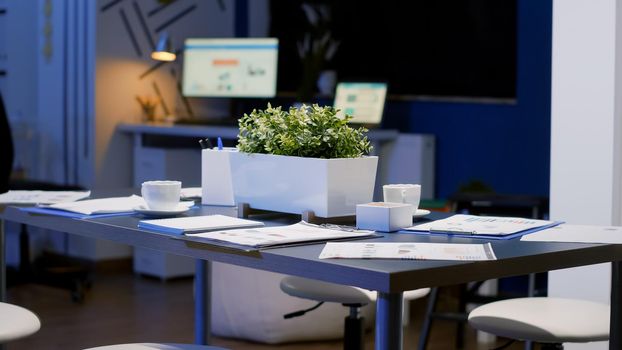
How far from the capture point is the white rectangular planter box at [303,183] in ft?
6.68

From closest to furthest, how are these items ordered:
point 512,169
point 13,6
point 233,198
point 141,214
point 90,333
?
point 141,214 → point 233,198 → point 90,333 → point 512,169 → point 13,6

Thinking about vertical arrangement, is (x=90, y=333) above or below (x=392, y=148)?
below

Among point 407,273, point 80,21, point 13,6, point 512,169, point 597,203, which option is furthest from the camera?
point 13,6

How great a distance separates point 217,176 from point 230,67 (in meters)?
3.72

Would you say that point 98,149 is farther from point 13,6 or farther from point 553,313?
point 553,313

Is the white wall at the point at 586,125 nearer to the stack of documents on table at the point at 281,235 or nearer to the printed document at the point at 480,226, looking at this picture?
the printed document at the point at 480,226

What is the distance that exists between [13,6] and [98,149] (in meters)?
1.14

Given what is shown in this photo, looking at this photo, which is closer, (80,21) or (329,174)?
(329,174)

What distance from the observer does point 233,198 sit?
2.34 m

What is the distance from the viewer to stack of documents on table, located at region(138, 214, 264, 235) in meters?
1.88

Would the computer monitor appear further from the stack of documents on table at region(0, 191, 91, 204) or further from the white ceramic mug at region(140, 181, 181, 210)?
the white ceramic mug at region(140, 181, 181, 210)

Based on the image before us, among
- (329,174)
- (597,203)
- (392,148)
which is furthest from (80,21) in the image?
(329,174)

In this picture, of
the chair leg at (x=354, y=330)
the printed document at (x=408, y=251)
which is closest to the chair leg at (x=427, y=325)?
the chair leg at (x=354, y=330)

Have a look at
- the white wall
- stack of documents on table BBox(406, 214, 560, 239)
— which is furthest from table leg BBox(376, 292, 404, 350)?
the white wall
